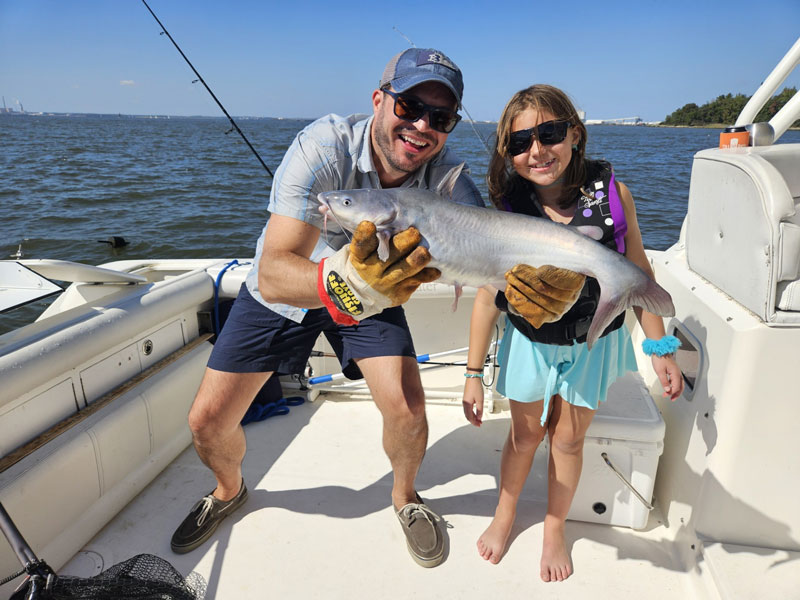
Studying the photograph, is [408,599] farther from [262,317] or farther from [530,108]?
[530,108]

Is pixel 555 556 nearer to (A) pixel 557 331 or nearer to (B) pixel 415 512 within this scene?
(B) pixel 415 512

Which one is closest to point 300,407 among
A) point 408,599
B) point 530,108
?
point 408,599

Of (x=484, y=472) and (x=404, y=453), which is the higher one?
(x=404, y=453)

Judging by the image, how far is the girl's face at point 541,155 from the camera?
225 centimetres

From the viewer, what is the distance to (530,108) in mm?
2264

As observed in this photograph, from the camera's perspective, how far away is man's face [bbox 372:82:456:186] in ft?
7.88

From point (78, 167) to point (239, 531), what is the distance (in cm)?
2739

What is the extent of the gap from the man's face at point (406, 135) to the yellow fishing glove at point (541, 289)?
81 centimetres

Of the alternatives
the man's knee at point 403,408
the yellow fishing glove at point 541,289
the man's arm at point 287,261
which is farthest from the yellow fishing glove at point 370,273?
the man's knee at point 403,408

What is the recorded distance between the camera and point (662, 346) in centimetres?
235

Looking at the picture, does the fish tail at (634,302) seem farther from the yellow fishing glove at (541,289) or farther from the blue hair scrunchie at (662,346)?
the blue hair scrunchie at (662,346)

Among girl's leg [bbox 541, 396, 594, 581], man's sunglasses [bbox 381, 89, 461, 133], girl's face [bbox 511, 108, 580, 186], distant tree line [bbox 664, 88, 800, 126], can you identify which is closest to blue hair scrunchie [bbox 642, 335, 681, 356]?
girl's leg [bbox 541, 396, 594, 581]

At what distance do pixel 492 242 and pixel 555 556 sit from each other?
164cm

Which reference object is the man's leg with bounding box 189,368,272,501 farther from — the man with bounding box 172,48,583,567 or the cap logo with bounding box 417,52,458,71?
the cap logo with bounding box 417,52,458,71
